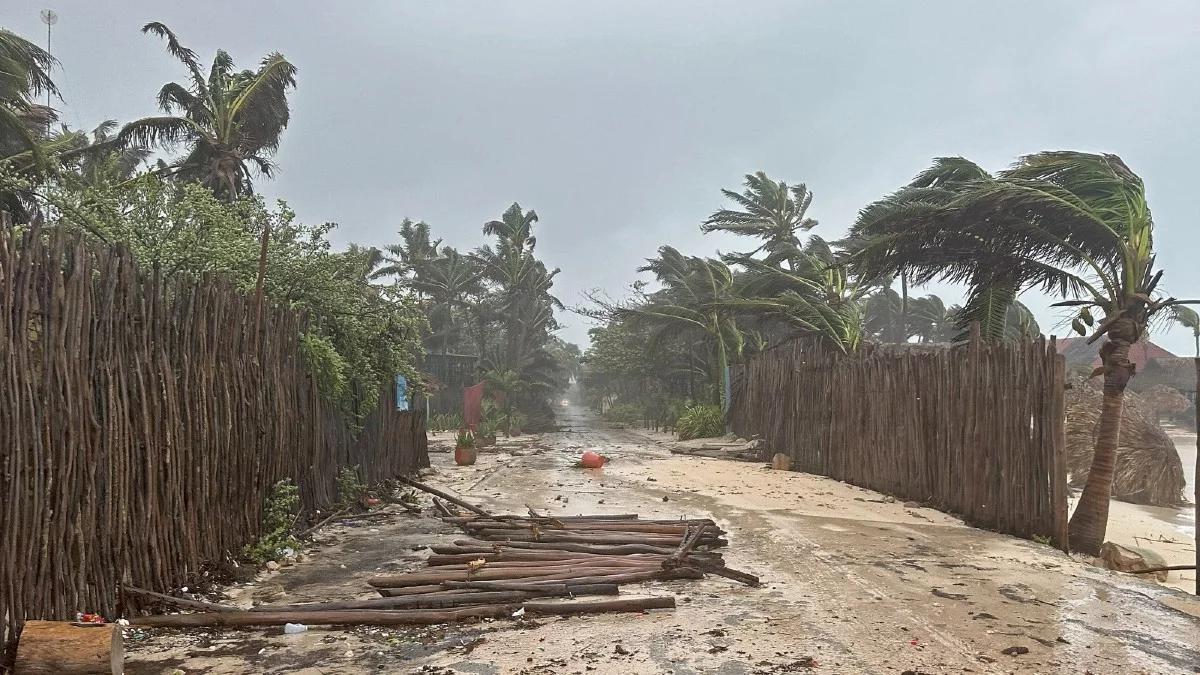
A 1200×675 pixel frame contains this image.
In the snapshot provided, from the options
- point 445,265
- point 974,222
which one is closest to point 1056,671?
point 974,222

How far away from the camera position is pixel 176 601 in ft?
13.4

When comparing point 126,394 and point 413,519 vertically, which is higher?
point 126,394

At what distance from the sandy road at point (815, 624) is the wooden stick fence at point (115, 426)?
1.67ft

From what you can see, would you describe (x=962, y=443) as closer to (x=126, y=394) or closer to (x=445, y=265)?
(x=126, y=394)

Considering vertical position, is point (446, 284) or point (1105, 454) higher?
point (446, 284)

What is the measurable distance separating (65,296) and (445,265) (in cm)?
3315

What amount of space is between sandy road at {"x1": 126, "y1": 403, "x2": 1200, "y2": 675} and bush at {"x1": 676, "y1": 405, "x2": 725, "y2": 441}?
1354cm

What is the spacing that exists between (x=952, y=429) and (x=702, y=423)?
13.7 metres

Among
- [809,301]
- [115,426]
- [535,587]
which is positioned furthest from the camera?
[809,301]

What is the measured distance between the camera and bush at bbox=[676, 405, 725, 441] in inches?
822

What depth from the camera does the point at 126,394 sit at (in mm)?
3967

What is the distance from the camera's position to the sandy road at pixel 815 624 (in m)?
3.52

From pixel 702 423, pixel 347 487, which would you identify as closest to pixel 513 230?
pixel 702 423

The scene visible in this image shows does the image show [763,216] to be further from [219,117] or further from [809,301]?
[219,117]
